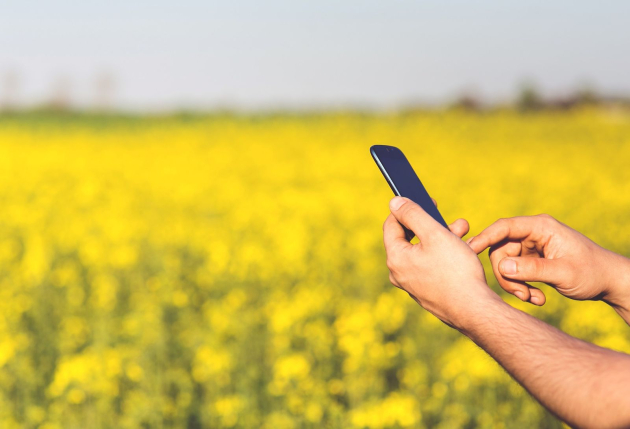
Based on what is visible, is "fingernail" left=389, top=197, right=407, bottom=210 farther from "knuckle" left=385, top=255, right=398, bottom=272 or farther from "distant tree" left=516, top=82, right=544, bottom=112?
"distant tree" left=516, top=82, right=544, bottom=112

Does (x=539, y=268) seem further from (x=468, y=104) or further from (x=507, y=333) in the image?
(x=468, y=104)

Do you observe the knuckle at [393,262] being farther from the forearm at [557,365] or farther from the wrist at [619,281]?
the wrist at [619,281]

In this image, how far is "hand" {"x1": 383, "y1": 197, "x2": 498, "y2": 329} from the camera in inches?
43.6

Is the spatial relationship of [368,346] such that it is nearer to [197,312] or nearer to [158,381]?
[158,381]

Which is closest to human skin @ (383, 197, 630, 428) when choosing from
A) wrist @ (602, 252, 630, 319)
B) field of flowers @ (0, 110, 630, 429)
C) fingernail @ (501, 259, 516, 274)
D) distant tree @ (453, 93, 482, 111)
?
fingernail @ (501, 259, 516, 274)

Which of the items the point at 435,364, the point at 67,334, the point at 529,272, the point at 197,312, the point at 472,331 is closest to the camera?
the point at 472,331

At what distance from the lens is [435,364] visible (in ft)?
10.6

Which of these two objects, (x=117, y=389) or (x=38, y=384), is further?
(x=38, y=384)

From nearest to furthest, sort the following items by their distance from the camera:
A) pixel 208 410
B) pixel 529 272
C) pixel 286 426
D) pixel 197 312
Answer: pixel 529 272
pixel 286 426
pixel 208 410
pixel 197 312

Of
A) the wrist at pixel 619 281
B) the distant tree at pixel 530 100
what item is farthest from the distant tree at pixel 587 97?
the wrist at pixel 619 281

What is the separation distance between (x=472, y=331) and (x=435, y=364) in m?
2.23

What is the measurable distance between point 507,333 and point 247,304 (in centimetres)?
291

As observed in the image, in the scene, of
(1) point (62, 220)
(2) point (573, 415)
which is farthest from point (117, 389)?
(1) point (62, 220)

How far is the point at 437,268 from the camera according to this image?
114 cm
